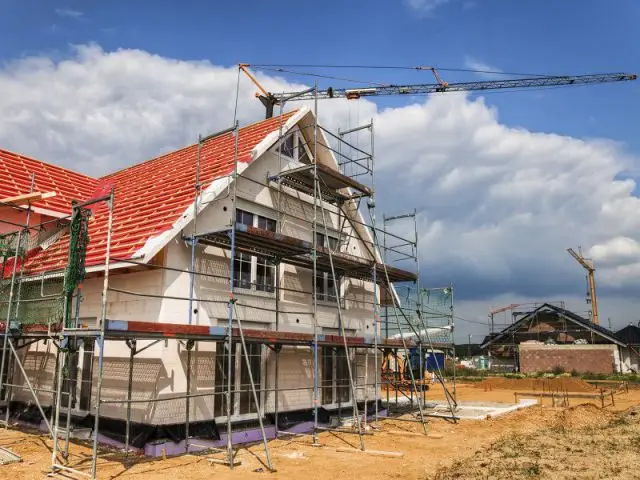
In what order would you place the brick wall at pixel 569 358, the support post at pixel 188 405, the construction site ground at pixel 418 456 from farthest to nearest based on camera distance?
the brick wall at pixel 569 358 < the support post at pixel 188 405 < the construction site ground at pixel 418 456

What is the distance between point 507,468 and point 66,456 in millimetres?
7724

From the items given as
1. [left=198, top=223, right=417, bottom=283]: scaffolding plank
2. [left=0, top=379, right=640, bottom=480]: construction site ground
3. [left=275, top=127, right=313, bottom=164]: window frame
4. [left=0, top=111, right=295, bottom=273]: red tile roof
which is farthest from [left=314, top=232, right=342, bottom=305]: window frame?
[left=0, top=379, right=640, bottom=480]: construction site ground

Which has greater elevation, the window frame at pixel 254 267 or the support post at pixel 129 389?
the window frame at pixel 254 267

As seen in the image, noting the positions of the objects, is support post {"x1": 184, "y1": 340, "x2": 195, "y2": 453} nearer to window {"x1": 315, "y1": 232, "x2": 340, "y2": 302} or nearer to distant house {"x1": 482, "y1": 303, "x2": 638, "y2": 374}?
window {"x1": 315, "y1": 232, "x2": 340, "y2": 302}

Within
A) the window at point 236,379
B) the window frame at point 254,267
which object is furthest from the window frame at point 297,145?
the window at point 236,379

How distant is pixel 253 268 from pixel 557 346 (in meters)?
36.4

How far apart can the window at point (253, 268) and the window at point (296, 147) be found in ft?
8.39

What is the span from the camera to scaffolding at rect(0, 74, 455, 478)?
10.2 meters

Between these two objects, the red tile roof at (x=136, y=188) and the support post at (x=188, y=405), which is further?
the red tile roof at (x=136, y=188)

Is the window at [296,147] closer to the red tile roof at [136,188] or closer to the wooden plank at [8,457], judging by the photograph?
the red tile roof at [136,188]

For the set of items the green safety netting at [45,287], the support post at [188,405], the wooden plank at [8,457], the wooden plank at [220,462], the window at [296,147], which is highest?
the window at [296,147]

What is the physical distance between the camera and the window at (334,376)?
51.4 ft

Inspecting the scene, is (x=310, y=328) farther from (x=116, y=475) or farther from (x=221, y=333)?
(x=116, y=475)

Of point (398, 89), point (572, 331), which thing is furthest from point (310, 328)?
point (398, 89)
